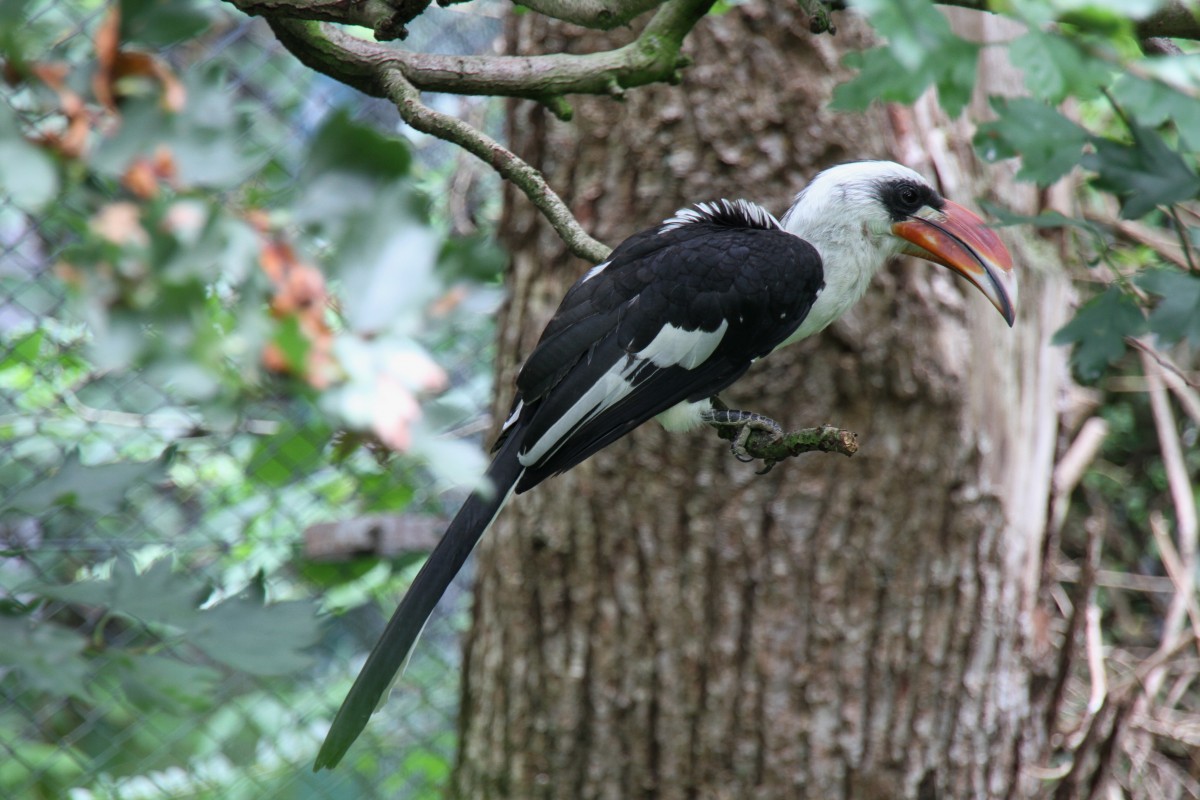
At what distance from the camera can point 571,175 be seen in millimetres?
2400

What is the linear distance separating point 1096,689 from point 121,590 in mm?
2534

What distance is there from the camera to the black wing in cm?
158

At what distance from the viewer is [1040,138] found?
1.34m

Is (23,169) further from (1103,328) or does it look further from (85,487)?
(1103,328)

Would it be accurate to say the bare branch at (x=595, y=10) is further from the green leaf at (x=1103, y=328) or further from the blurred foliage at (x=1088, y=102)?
the green leaf at (x=1103, y=328)

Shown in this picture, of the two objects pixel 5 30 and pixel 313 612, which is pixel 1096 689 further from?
pixel 5 30

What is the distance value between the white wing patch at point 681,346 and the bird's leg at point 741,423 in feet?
0.40

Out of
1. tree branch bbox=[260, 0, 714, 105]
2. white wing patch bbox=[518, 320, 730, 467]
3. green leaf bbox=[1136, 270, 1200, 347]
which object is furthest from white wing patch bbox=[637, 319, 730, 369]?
green leaf bbox=[1136, 270, 1200, 347]

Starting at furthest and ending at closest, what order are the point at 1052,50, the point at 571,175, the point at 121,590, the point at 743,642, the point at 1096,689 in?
the point at 1096,689
the point at 571,175
the point at 743,642
the point at 1052,50
the point at 121,590

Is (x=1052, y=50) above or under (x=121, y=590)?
above

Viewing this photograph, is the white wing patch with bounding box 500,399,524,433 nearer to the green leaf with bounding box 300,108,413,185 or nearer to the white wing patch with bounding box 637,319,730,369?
the white wing patch with bounding box 637,319,730,369

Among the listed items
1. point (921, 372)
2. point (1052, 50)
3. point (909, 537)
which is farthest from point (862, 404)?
point (1052, 50)

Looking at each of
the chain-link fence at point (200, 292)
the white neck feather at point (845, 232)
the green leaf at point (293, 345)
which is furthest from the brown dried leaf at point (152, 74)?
the white neck feather at point (845, 232)

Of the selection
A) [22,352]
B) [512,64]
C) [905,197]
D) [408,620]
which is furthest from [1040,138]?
[22,352]
